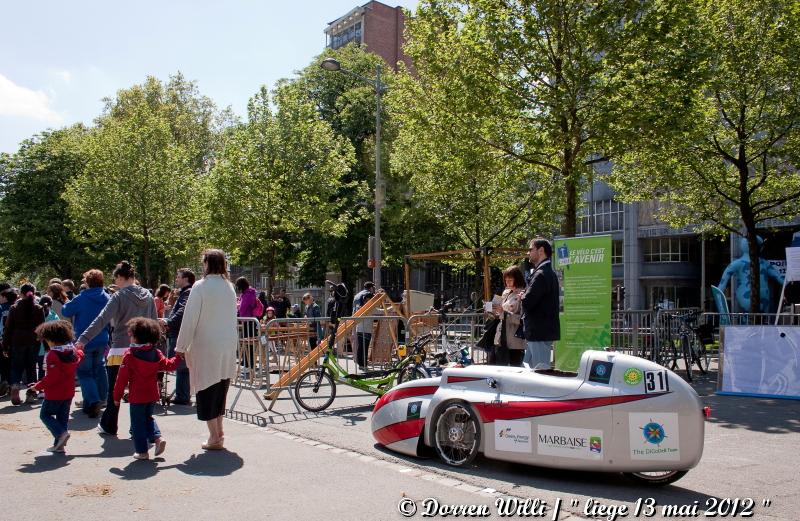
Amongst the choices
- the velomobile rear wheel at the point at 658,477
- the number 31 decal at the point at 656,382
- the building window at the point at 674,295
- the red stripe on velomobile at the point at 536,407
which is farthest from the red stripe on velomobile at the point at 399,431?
the building window at the point at 674,295

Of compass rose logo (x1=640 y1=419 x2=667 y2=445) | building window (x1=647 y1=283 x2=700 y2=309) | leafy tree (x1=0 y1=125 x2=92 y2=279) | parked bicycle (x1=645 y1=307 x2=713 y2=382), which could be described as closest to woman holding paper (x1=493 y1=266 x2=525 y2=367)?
compass rose logo (x1=640 y1=419 x2=667 y2=445)

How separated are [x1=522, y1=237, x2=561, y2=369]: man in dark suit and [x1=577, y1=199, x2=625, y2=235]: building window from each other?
37.3 m

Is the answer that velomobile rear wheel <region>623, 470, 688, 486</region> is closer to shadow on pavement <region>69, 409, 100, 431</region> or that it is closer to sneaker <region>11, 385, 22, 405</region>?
shadow on pavement <region>69, 409, 100, 431</region>

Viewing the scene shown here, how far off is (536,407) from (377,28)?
223 ft

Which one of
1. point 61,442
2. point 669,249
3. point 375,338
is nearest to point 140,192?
point 375,338

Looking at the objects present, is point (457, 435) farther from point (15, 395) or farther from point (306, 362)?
point (15, 395)

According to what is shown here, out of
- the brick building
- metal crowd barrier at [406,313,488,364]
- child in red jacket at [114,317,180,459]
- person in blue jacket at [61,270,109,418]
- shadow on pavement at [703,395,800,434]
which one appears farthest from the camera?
the brick building

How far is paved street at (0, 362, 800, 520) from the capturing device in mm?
5531

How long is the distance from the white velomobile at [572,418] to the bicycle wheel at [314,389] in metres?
3.29

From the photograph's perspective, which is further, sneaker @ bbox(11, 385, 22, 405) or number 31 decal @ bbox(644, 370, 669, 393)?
sneaker @ bbox(11, 385, 22, 405)

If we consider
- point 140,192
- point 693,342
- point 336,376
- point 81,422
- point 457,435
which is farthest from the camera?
point 140,192

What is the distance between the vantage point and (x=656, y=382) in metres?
5.83

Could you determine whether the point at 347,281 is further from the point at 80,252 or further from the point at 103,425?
the point at 103,425

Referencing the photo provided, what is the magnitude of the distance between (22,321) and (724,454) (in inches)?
404
